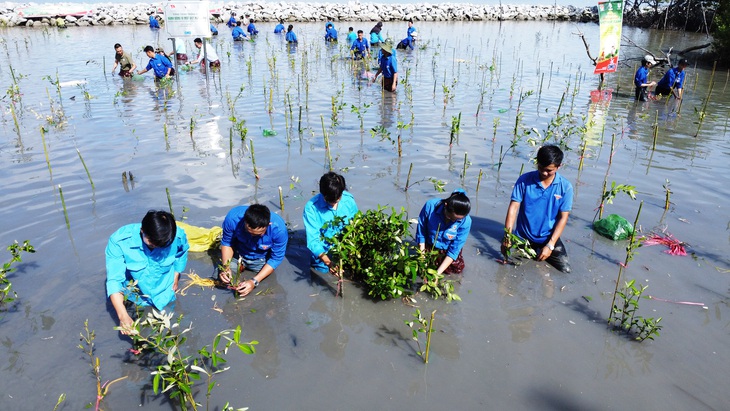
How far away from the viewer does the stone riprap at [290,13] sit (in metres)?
27.2

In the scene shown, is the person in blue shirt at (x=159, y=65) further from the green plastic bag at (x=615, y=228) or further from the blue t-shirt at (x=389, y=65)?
the green plastic bag at (x=615, y=228)

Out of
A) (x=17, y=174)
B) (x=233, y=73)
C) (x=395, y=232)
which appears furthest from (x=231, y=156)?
(x=233, y=73)

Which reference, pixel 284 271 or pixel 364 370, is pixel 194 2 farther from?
pixel 364 370

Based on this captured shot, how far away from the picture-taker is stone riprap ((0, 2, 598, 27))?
27.2m

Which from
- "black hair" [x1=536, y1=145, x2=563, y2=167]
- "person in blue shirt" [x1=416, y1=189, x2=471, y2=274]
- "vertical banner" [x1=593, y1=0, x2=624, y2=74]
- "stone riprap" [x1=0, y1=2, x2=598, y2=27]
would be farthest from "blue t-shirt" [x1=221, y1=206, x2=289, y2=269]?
"stone riprap" [x1=0, y1=2, x2=598, y2=27]

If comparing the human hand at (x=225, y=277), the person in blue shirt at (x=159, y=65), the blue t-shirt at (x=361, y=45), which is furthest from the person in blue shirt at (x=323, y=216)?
the blue t-shirt at (x=361, y=45)

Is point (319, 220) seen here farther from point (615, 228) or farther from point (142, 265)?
point (615, 228)

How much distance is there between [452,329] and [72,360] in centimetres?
303

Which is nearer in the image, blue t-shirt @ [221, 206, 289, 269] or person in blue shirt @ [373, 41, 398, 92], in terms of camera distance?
blue t-shirt @ [221, 206, 289, 269]

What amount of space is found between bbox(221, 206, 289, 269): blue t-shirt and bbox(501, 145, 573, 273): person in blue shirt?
225cm

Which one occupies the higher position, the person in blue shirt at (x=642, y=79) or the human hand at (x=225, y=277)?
the person in blue shirt at (x=642, y=79)

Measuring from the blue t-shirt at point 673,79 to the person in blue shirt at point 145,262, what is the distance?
12.3 metres

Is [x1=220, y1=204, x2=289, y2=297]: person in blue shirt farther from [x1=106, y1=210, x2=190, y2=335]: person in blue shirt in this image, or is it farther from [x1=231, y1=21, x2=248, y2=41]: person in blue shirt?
[x1=231, y1=21, x2=248, y2=41]: person in blue shirt

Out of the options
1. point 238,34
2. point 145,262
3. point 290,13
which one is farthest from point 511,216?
point 290,13
